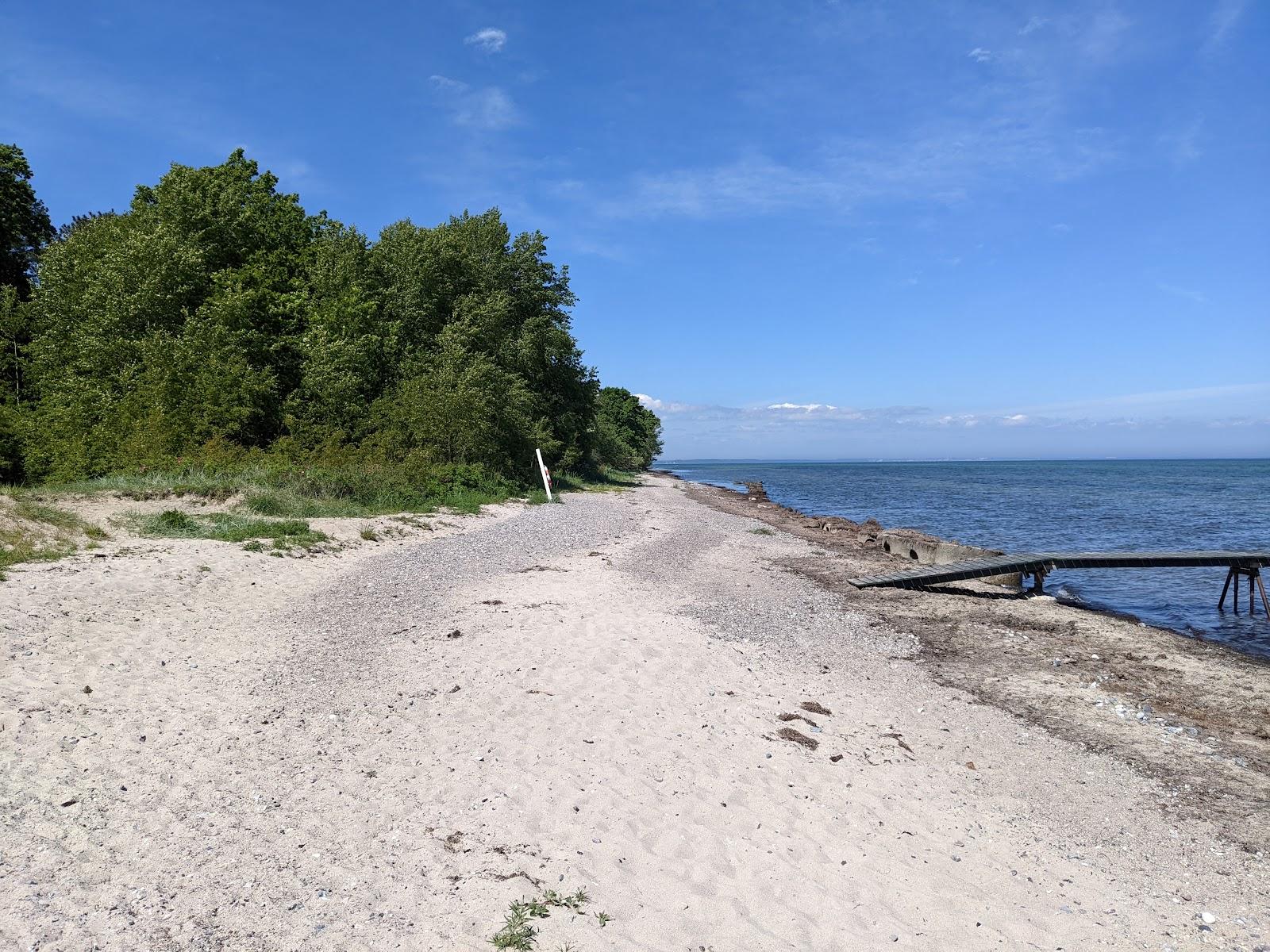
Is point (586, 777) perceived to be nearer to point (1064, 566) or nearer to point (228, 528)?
point (228, 528)

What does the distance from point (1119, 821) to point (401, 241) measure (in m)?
38.8

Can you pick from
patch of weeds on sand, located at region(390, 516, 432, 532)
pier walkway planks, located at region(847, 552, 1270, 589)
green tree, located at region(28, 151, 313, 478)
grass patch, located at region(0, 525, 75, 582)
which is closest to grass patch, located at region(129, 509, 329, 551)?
grass patch, located at region(0, 525, 75, 582)

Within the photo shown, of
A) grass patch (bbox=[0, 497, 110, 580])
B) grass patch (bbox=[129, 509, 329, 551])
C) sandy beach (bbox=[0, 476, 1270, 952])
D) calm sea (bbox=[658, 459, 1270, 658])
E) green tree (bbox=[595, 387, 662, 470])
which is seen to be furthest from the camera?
green tree (bbox=[595, 387, 662, 470])

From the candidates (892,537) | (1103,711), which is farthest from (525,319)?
(1103,711)

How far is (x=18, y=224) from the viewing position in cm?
3412

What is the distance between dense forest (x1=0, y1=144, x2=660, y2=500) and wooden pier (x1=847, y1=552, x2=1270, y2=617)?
1879cm

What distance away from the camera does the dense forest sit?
86.8 ft

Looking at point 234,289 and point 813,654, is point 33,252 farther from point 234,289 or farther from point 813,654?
point 813,654

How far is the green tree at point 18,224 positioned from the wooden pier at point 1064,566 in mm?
42737

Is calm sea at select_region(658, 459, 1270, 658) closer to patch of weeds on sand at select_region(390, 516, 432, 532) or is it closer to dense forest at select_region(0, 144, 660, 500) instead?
patch of weeds on sand at select_region(390, 516, 432, 532)

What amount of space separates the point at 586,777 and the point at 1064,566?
1901 centimetres

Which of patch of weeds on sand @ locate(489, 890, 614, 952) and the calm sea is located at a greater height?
patch of weeds on sand @ locate(489, 890, 614, 952)

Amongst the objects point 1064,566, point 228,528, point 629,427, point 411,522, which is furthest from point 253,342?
point 629,427

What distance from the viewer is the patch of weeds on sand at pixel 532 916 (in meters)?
4.15
